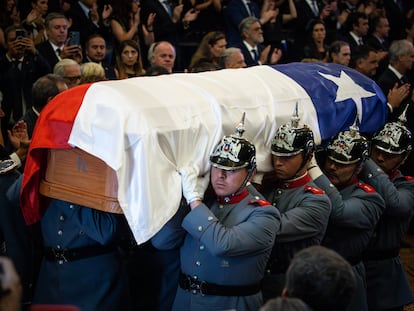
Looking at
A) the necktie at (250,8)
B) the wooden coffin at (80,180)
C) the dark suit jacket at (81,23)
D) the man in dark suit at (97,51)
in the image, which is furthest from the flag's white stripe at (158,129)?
the necktie at (250,8)

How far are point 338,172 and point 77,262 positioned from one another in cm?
142

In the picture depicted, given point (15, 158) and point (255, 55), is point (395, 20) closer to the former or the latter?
point (255, 55)

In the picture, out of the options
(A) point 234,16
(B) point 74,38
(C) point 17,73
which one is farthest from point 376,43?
(C) point 17,73

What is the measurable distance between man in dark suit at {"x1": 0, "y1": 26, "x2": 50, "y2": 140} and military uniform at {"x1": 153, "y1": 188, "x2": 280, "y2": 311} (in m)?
2.76

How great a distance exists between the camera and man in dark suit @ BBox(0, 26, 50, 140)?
Result: 18.6 ft

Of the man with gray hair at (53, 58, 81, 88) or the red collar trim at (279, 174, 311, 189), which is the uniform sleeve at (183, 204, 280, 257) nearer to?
the red collar trim at (279, 174, 311, 189)

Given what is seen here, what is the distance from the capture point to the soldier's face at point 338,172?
3902mm

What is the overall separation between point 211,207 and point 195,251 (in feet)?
0.72

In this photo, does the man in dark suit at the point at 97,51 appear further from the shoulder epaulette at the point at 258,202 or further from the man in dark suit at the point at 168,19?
the shoulder epaulette at the point at 258,202

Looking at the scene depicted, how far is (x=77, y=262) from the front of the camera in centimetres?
360

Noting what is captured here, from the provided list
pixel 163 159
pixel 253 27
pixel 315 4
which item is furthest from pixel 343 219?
pixel 315 4

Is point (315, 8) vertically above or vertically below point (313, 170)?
below

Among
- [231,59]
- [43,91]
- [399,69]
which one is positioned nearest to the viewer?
[43,91]

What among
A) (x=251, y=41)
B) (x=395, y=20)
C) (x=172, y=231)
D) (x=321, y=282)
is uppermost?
(x=321, y=282)
